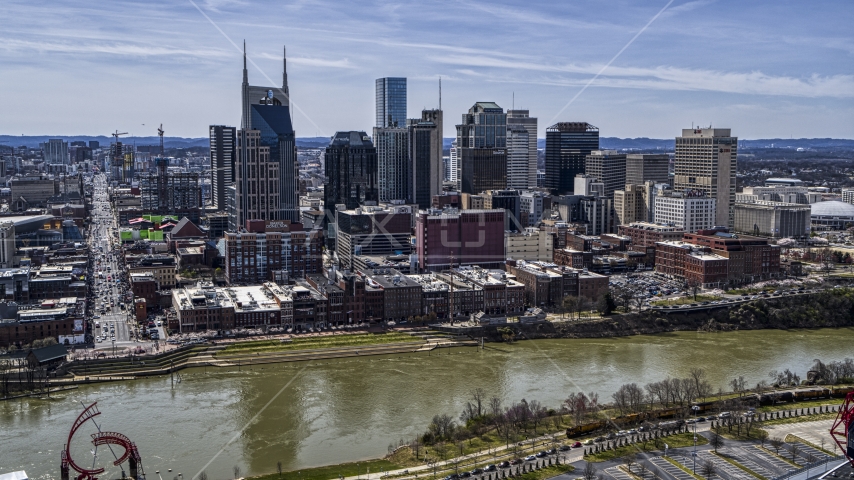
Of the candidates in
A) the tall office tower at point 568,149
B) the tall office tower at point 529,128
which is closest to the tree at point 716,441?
the tall office tower at point 568,149

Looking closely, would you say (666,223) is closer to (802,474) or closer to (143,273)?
(143,273)

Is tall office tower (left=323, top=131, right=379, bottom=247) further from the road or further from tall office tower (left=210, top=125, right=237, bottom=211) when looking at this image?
tall office tower (left=210, top=125, right=237, bottom=211)

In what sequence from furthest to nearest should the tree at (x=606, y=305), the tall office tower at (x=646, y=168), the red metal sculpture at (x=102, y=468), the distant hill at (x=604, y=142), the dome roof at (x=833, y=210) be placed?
the distant hill at (x=604, y=142), the tall office tower at (x=646, y=168), the dome roof at (x=833, y=210), the tree at (x=606, y=305), the red metal sculpture at (x=102, y=468)

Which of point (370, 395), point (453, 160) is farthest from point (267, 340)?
point (453, 160)

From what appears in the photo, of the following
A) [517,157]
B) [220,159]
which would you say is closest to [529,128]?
[517,157]

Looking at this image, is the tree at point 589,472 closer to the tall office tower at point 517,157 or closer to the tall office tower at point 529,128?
the tall office tower at point 517,157

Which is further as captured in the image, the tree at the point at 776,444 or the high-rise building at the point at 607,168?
the high-rise building at the point at 607,168

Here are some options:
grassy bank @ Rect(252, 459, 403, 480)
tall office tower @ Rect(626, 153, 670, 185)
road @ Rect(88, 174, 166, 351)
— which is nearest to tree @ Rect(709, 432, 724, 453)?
grassy bank @ Rect(252, 459, 403, 480)
